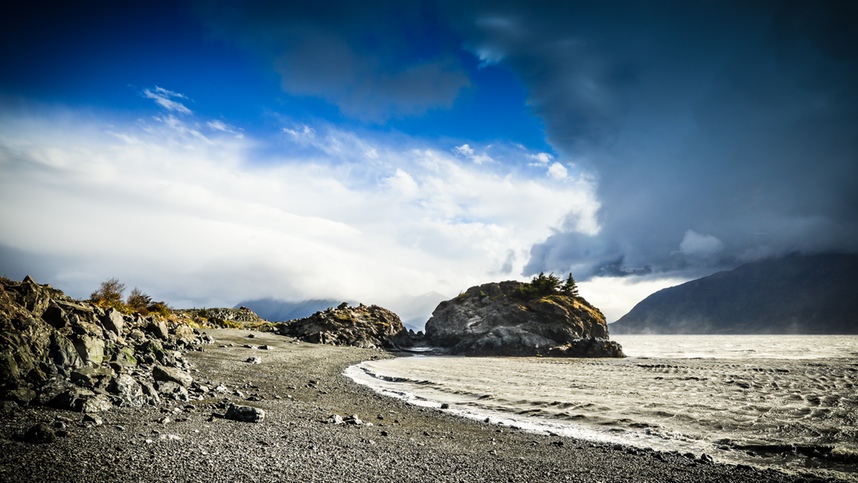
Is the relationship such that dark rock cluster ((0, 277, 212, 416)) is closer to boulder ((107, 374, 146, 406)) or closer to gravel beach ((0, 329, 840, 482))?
boulder ((107, 374, 146, 406))

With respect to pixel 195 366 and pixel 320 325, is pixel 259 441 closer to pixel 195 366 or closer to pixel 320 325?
pixel 195 366

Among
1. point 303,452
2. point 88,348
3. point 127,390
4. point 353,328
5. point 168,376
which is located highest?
point 88,348

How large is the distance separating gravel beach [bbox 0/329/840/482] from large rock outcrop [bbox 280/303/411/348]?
57761 mm

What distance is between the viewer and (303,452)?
11.0 m

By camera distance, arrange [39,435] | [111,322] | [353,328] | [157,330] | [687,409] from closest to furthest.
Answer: [39,435], [687,409], [111,322], [157,330], [353,328]

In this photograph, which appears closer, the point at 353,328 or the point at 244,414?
the point at 244,414

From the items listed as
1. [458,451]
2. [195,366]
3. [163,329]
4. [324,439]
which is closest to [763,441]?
[458,451]

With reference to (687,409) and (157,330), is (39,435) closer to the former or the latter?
(687,409)

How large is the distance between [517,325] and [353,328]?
33409mm

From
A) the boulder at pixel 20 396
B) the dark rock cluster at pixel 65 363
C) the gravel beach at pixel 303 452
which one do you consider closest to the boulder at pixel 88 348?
the dark rock cluster at pixel 65 363

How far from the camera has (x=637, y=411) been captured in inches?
776

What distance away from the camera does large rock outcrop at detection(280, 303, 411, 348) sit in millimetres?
75312

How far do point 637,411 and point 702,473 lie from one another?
8.96 metres

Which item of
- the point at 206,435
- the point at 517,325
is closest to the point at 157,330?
the point at 206,435
